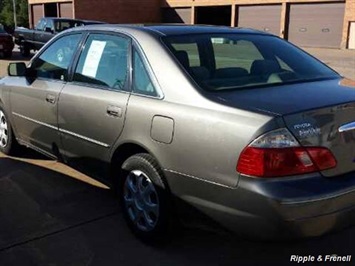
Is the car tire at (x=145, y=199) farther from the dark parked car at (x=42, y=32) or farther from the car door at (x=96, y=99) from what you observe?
the dark parked car at (x=42, y=32)

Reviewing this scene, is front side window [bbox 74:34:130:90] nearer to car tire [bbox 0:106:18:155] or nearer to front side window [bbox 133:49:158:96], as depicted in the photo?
front side window [bbox 133:49:158:96]

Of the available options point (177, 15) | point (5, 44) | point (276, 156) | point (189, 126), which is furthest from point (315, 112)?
point (177, 15)

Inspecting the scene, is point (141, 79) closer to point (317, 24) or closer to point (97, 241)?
point (97, 241)

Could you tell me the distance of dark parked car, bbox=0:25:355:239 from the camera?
2857mm

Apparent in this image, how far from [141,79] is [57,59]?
149cm

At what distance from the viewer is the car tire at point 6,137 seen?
5.71m

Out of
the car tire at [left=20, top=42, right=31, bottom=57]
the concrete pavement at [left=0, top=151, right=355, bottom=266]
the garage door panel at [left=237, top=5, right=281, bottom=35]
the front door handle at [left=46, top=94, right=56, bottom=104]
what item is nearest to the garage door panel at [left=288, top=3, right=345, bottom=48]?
the garage door panel at [left=237, top=5, right=281, bottom=35]

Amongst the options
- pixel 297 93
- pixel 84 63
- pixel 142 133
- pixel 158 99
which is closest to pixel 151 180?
pixel 142 133

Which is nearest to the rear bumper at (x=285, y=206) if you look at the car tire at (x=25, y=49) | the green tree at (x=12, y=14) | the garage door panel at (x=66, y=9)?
the car tire at (x=25, y=49)

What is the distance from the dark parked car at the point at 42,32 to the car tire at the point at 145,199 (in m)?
16.0

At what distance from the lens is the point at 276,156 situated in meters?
2.84

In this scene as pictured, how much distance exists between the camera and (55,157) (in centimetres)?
485

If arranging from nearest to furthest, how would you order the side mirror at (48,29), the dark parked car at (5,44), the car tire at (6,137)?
the car tire at (6,137)
the side mirror at (48,29)
the dark parked car at (5,44)

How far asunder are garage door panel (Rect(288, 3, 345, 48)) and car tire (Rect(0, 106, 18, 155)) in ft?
97.1
